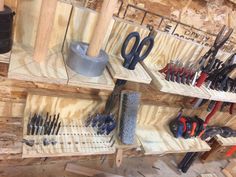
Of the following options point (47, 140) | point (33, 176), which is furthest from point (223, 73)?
point (33, 176)

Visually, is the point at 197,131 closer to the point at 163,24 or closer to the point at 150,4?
the point at 163,24

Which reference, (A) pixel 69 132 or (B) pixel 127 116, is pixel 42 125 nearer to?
(A) pixel 69 132

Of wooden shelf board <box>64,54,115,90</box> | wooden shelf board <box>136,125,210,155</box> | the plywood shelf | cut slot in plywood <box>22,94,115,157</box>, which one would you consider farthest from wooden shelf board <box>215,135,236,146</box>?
wooden shelf board <box>64,54,115,90</box>

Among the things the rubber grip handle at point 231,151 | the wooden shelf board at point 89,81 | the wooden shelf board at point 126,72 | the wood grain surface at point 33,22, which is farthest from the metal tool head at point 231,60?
the rubber grip handle at point 231,151

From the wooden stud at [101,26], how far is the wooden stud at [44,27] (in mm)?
132

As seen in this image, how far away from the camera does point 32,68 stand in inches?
26.5

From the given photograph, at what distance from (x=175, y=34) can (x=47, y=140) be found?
27.3 inches

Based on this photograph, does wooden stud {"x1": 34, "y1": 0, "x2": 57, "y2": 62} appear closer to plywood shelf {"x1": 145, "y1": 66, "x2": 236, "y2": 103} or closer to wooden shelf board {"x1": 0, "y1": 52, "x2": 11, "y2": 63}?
wooden shelf board {"x1": 0, "y1": 52, "x2": 11, "y2": 63}

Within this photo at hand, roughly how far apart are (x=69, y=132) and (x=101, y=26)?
0.51 metres

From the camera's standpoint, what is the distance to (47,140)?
0.91 meters

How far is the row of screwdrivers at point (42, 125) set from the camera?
902mm

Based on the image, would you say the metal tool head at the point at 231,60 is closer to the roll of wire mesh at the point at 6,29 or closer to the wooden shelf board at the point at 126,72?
the wooden shelf board at the point at 126,72

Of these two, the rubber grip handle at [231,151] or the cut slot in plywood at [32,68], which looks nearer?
the cut slot in plywood at [32,68]

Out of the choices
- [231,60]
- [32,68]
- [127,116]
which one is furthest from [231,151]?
[32,68]
